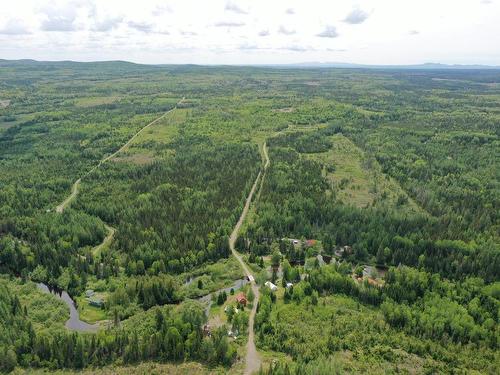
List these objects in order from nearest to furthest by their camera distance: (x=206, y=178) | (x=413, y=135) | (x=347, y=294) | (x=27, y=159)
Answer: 1. (x=347, y=294)
2. (x=206, y=178)
3. (x=27, y=159)
4. (x=413, y=135)

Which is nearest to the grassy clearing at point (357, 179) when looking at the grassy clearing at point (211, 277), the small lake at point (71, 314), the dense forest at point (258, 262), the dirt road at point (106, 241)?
the dense forest at point (258, 262)

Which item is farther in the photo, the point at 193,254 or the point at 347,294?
the point at 193,254

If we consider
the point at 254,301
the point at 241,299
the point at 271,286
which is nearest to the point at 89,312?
the point at 241,299

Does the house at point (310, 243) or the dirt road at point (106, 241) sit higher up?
the house at point (310, 243)

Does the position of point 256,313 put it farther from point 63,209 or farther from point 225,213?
point 63,209

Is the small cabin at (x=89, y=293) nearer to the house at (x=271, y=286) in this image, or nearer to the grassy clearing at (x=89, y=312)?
the grassy clearing at (x=89, y=312)

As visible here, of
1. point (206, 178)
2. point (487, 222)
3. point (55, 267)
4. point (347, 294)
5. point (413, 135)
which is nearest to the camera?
point (347, 294)

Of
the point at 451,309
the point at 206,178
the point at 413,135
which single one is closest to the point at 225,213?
the point at 206,178
